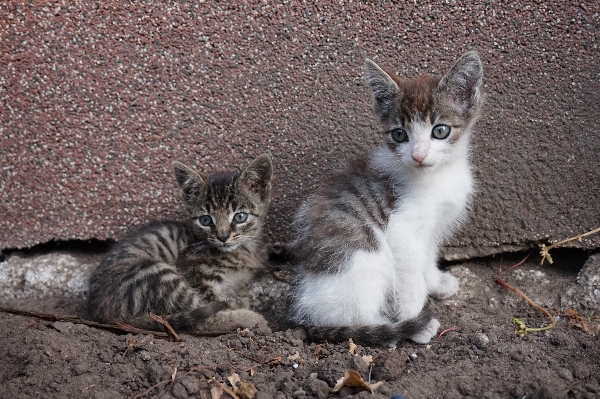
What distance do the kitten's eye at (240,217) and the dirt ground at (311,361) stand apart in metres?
0.74

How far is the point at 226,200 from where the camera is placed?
12.5 feet

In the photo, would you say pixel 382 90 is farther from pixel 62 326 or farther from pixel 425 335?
pixel 62 326

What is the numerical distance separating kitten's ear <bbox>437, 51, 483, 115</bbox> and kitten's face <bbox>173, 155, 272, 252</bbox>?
1160mm

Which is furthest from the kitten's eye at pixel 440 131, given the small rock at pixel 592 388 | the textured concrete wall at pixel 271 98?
the small rock at pixel 592 388

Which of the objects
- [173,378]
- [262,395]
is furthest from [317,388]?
[173,378]

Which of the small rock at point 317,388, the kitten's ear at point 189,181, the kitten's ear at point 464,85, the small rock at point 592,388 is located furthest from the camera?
the kitten's ear at point 189,181

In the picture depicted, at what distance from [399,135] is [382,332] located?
42.9 inches

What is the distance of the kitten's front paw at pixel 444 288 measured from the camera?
151 inches

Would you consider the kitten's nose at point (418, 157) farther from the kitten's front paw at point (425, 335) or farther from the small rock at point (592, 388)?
the small rock at point (592, 388)

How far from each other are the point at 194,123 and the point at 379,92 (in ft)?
4.21

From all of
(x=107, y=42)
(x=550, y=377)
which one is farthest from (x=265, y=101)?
(x=550, y=377)

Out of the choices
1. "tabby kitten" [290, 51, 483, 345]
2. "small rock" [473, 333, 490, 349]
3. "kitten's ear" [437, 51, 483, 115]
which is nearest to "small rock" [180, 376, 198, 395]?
"tabby kitten" [290, 51, 483, 345]

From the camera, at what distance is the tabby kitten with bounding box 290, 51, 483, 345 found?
3264mm

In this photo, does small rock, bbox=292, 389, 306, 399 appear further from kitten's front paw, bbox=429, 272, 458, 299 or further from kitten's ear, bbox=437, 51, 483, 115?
kitten's ear, bbox=437, 51, 483, 115
